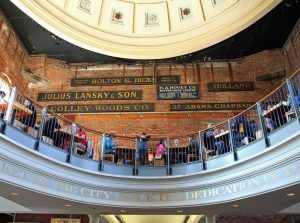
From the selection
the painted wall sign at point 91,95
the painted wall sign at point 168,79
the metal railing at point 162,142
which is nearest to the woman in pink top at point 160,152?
the metal railing at point 162,142

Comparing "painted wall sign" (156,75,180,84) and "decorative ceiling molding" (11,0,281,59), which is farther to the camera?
"painted wall sign" (156,75,180,84)

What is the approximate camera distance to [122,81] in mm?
14820

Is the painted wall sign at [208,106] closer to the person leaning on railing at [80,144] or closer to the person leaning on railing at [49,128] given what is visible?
the person leaning on railing at [80,144]

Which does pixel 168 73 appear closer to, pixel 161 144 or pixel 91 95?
pixel 91 95

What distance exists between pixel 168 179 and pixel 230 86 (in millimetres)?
6490

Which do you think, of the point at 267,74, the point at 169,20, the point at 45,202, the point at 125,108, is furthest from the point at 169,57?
the point at 45,202

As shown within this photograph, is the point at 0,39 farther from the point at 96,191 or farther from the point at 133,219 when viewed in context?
the point at 133,219

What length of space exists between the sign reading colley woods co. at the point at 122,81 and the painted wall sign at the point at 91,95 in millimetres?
457

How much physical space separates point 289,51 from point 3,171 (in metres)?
11.5

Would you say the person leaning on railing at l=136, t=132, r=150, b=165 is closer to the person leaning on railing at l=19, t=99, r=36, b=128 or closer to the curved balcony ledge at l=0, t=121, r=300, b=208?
the curved balcony ledge at l=0, t=121, r=300, b=208

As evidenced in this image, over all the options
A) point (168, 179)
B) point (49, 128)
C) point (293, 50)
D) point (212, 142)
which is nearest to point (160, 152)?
point (168, 179)

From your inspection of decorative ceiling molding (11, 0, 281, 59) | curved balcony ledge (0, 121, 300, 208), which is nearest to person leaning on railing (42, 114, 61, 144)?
curved balcony ledge (0, 121, 300, 208)

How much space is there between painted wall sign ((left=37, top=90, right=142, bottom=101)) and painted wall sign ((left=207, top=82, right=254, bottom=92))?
3145mm

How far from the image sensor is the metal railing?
785 cm
